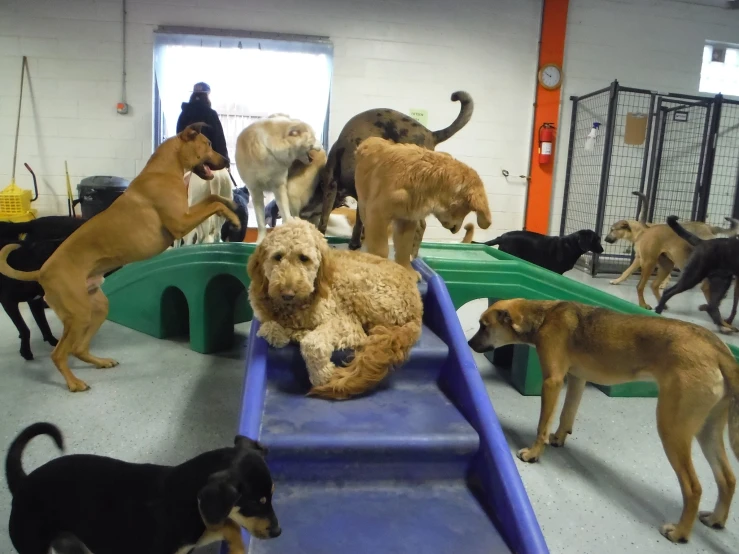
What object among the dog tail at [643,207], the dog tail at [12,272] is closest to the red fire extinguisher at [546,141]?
the dog tail at [643,207]

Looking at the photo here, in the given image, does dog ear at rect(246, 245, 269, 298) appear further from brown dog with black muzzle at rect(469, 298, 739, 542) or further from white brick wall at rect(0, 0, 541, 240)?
white brick wall at rect(0, 0, 541, 240)

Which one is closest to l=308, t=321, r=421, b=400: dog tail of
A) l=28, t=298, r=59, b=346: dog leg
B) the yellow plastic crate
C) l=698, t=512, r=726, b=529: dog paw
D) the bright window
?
l=698, t=512, r=726, b=529: dog paw

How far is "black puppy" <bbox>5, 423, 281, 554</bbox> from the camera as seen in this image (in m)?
1.14

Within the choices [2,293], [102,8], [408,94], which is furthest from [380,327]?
[102,8]

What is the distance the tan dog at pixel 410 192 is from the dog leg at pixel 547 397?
0.64m

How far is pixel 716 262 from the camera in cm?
398

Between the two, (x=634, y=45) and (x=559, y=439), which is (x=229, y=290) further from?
(x=634, y=45)

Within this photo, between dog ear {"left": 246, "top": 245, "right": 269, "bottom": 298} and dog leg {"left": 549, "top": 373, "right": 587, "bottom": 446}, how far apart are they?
139 centimetres

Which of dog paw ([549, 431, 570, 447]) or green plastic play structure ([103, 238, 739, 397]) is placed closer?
dog paw ([549, 431, 570, 447])

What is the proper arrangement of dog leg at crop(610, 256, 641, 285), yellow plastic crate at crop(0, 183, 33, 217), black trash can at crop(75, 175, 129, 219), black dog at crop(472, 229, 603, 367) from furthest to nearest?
1. dog leg at crop(610, 256, 641, 285)
2. yellow plastic crate at crop(0, 183, 33, 217)
3. black trash can at crop(75, 175, 129, 219)
4. black dog at crop(472, 229, 603, 367)

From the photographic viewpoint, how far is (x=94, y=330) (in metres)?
2.91

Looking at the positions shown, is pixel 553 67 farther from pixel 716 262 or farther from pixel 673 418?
pixel 673 418

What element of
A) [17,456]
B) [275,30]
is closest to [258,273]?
[17,456]

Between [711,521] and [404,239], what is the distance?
5.25 ft
